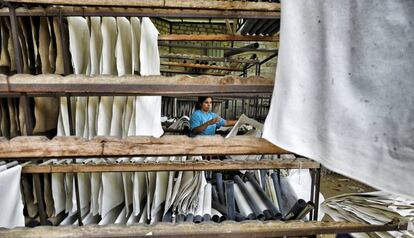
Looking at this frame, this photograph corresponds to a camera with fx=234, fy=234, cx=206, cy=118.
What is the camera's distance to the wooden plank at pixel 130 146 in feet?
2.28

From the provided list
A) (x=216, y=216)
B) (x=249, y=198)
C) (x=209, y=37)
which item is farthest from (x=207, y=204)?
(x=209, y=37)

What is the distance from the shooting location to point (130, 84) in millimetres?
715

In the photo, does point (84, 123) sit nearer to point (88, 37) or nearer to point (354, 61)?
point (88, 37)

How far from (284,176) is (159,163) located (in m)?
1.02

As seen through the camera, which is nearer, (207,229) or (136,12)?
(207,229)

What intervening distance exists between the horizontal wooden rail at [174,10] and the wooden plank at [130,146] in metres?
0.55

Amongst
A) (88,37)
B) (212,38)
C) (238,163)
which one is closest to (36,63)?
(88,37)

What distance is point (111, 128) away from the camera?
125 cm

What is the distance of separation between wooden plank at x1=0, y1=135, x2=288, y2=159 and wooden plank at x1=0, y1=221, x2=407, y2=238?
0.78 ft

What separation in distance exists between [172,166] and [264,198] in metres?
→ 0.65

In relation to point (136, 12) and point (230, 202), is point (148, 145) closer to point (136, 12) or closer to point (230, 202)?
point (136, 12)

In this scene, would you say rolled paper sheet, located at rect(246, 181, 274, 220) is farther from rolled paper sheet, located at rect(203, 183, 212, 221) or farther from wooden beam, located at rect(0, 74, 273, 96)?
wooden beam, located at rect(0, 74, 273, 96)

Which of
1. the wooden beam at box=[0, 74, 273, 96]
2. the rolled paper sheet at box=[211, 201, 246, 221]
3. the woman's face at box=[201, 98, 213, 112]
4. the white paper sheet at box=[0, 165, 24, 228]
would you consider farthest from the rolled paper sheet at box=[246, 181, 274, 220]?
the woman's face at box=[201, 98, 213, 112]

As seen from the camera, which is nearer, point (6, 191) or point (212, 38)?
point (6, 191)
